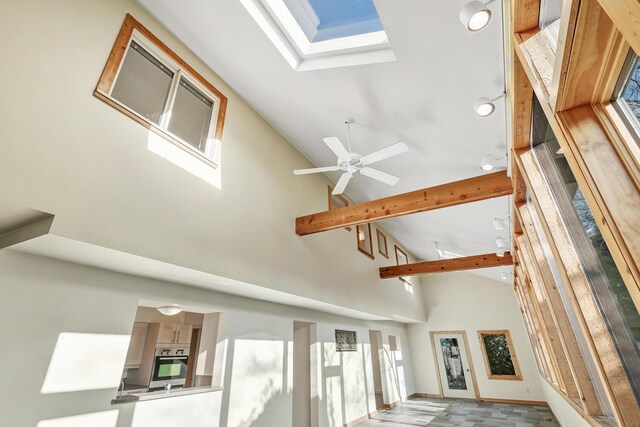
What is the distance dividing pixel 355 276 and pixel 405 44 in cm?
476

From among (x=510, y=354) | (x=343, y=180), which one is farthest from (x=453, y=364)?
(x=343, y=180)

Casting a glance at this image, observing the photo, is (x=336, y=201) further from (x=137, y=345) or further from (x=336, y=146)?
(x=137, y=345)

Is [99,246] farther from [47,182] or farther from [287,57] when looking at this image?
[287,57]

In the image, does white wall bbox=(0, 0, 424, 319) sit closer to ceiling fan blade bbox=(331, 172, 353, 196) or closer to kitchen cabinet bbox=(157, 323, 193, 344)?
ceiling fan blade bbox=(331, 172, 353, 196)

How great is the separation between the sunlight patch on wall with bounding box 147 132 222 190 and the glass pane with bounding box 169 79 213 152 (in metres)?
0.26

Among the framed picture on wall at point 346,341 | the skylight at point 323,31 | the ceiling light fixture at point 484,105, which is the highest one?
the skylight at point 323,31

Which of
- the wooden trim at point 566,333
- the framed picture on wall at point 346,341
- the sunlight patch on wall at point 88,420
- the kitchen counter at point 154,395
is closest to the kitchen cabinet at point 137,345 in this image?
the kitchen counter at point 154,395

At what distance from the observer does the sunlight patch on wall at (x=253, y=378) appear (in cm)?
411

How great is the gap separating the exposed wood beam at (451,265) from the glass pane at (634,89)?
6.66 meters

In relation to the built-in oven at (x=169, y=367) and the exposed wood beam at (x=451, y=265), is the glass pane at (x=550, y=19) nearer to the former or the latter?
the exposed wood beam at (x=451, y=265)

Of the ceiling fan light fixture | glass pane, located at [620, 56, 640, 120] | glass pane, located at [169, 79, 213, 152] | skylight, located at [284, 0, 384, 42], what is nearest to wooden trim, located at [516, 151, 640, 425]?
glass pane, located at [620, 56, 640, 120]

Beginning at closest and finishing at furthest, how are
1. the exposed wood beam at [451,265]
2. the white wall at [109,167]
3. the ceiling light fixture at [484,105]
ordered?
1. the white wall at [109,167]
2. the ceiling light fixture at [484,105]
3. the exposed wood beam at [451,265]

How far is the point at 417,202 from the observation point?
4.07 metres

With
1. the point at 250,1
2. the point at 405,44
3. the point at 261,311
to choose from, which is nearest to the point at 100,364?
the point at 261,311
